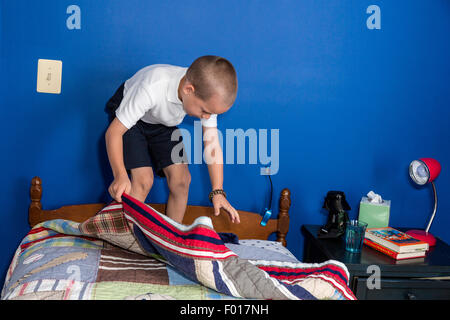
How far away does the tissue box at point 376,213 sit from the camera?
6.69ft

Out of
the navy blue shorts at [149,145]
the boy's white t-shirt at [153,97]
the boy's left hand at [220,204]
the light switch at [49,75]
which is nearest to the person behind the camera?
the boy's white t-shirt at [153,97]

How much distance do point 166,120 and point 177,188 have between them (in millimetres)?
363

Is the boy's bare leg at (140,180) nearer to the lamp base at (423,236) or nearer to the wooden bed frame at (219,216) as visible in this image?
the wooden bed frame at (219,216)

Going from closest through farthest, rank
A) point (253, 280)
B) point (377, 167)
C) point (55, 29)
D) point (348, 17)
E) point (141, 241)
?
point (253, 280)
point (141, 241)
point (55, 29)
point (348, 17)
point (377, 167)

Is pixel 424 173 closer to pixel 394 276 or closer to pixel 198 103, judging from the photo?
pixel 394 276

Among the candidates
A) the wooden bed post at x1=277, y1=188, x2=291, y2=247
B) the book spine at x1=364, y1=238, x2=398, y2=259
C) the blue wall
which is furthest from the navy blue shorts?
the book spine at x1=364, y1=238, x2=398, y2=259

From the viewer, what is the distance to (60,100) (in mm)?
1894

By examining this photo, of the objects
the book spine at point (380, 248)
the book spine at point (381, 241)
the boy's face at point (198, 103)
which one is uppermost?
the boy's face at point (198, 103)

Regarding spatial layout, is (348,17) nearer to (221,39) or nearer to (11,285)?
(221,39)

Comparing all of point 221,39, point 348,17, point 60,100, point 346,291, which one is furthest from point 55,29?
point 346,291

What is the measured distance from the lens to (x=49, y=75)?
1857 mm

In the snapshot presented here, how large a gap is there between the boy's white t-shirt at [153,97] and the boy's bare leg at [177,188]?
286 millimetres

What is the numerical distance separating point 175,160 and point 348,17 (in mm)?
1154

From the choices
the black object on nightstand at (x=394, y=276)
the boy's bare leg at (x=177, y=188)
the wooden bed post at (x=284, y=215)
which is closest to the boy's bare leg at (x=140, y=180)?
the boy's bare leg at (x=177, y=188)
